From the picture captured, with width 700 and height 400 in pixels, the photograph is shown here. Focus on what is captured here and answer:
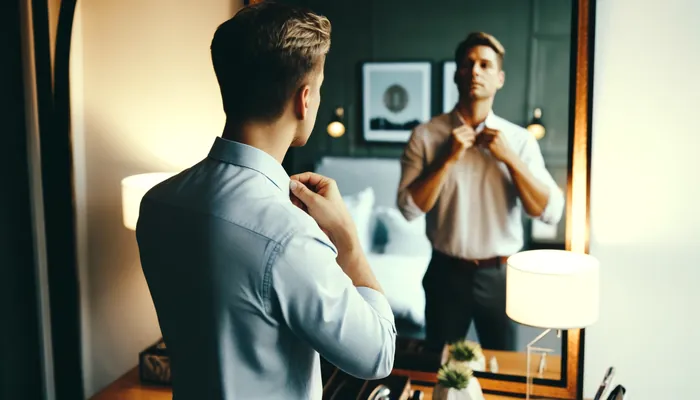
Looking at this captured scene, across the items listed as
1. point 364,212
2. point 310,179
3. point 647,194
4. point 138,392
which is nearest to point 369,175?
point 364,212

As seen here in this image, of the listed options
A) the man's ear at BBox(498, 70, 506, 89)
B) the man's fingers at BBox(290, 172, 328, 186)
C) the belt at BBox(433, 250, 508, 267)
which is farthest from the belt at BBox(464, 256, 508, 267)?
the man's fingers at BBox(290, 172, 328, 186)

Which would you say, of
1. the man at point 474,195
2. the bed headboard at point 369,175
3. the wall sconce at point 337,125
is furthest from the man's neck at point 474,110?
the wall sconce at point 337,125

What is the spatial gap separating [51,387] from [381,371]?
2.13 metres

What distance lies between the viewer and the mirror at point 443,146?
2.10 meters

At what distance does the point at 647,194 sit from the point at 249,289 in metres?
1.57

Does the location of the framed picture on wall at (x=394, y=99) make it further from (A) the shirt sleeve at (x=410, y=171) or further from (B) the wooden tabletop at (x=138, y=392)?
(B) the wooden tabletop at (x=138, y=392)

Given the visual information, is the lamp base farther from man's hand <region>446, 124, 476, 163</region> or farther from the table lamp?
man's hand <region>446, 124, 476, 163</region>

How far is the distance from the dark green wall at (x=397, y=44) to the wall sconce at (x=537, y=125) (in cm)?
3

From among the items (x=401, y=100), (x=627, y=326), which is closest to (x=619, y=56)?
(x=401, y=100)

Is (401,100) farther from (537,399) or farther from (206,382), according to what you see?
(206,382)

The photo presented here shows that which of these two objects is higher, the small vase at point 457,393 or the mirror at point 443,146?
the mirror at point 443,146

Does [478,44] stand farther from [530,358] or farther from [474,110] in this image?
[530,358]

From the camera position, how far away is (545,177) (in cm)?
213

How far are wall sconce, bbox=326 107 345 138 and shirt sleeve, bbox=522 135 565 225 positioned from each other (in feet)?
2.03
